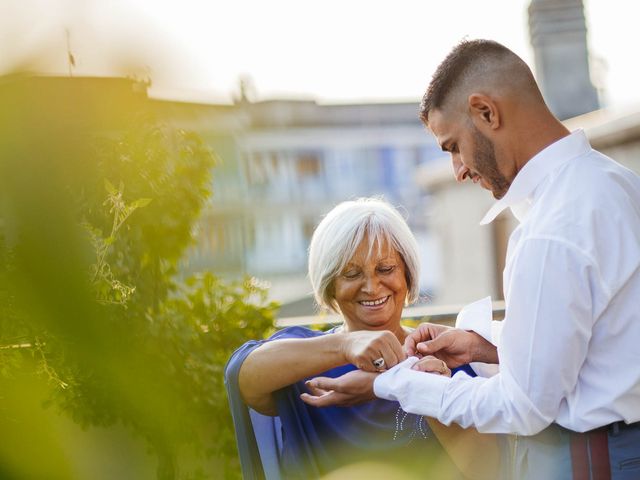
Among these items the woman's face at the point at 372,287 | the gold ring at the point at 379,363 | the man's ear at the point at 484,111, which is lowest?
the gold ring at the point at 379,363

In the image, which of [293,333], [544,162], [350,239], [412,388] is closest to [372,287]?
[350,239]

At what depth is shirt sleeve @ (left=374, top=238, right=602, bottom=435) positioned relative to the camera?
1.68 m

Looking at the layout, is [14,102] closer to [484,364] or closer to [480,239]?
[484,364]

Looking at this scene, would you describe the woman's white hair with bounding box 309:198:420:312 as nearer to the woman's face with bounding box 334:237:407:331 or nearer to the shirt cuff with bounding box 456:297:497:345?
the woman's face with bounding box 334:237:407:331

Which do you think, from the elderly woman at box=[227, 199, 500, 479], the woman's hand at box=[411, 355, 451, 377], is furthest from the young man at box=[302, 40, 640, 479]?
the elderly woman at box=[227, 199, 500, 479]

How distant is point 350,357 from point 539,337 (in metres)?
0.66

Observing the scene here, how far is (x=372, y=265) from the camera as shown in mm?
2621

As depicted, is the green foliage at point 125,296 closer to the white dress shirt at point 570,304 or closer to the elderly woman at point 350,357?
the elderly woman at point 350,357

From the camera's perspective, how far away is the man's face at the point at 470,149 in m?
1.92

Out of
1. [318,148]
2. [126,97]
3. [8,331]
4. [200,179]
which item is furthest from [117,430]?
Answer: [318,148]

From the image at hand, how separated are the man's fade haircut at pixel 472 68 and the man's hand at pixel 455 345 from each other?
0.68 metres

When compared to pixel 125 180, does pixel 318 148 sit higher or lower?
lower

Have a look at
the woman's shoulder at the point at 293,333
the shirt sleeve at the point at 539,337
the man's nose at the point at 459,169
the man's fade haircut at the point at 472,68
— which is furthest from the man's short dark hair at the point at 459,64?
the woman's shoulder at the point at 293,333

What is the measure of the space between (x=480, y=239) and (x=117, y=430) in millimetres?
14466
